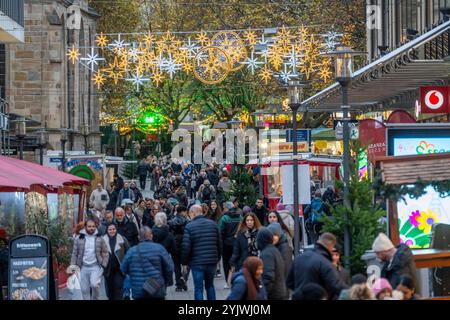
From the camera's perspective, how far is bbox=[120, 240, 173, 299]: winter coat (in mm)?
18422

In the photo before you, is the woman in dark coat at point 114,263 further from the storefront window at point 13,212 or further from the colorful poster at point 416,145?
the storefront window at point 13,212

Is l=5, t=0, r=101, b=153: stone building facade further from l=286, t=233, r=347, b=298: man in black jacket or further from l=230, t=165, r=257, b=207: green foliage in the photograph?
l=286, t=233, r=347, b=298: man in black jacket

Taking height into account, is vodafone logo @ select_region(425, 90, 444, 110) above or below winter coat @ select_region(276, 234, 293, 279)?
above

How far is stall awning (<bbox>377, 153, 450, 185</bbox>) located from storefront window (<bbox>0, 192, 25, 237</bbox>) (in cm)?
962

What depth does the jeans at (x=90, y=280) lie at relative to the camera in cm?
2173

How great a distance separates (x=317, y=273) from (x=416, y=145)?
7126mm

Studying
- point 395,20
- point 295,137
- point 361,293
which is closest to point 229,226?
point 295,137

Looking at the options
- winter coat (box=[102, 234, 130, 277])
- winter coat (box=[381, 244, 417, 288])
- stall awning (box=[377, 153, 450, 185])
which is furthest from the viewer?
winter coat (box=[102, 234, 130, 277])

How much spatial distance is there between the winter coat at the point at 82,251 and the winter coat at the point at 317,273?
6839 mm

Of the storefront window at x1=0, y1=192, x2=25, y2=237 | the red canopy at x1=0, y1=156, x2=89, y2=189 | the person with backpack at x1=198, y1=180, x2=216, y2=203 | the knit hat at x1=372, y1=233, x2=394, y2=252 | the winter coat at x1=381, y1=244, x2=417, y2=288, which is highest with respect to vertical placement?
the red canopy at x1=0, y1=156, x2=89, y2=189

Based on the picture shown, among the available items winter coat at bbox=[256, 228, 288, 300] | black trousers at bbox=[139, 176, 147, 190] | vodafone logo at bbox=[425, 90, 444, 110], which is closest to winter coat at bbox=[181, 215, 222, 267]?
winter coat at bbox=[256, 228, 288, 300]

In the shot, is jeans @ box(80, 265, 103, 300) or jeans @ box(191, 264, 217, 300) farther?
jeans @ box(80, 265, 103, 300)

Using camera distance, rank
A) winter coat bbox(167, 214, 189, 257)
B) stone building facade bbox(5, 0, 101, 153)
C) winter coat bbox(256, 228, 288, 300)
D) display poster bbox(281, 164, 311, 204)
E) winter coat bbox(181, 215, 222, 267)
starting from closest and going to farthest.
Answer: winter coat bbox(256, 228, 288, 300), winter coat bbox(181, 215, 222, 267), display poster bbox(281, 164, 311, 204), winter coat bbox(167, 214, 189, 257), stone building facade bbox(5, 0, 101, 153)
